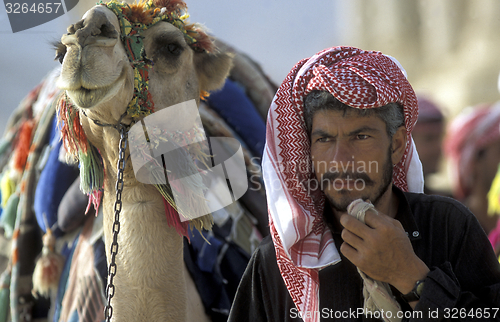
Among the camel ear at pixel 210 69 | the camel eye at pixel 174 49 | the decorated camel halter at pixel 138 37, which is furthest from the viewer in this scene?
the camel ear at pixel 210 69

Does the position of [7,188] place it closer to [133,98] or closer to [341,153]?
[133,98]

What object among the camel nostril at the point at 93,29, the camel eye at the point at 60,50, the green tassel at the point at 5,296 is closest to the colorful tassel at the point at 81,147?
the camel eye at the point at 60,50

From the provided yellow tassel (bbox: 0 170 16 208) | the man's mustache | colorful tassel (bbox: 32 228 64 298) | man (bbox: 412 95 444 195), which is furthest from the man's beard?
man (bbox: 412 95 444 195)

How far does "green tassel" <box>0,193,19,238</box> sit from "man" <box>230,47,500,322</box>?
2278 millimetres

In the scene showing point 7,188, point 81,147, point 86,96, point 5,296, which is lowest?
point 5,296

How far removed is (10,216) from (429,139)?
12.9 ft

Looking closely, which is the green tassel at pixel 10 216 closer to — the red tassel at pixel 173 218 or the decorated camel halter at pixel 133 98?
the decorated camel halter at pixel 133 98

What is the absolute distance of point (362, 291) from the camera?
149 centimetres

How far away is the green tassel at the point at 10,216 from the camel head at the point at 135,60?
74.1 inches

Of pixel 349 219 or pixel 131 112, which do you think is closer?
pixel 349 219

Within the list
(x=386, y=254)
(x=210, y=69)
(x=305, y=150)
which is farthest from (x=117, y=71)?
(x=386, y=254)

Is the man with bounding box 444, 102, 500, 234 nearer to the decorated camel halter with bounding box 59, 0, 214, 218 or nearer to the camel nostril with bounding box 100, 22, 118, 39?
the decorated camel halter with bounding box 59, 0, 214, 218

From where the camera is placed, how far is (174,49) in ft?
6.56

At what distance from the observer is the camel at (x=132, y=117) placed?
162cm
